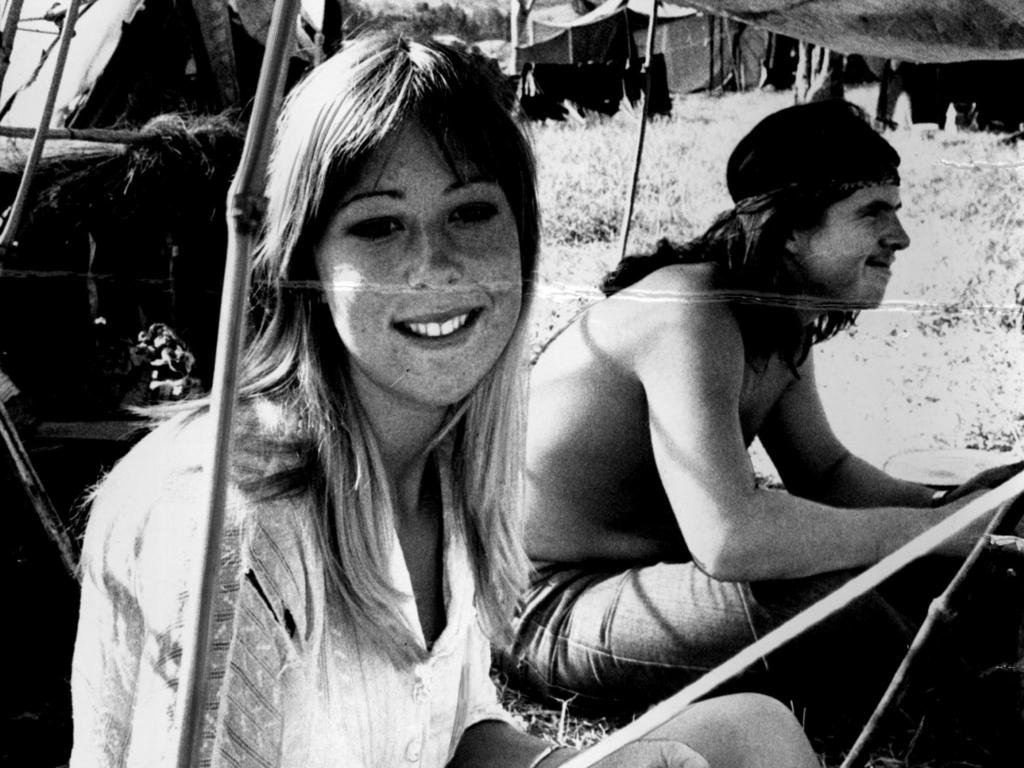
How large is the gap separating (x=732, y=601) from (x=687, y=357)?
1.09 ft

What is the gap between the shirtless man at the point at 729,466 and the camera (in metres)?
1.16

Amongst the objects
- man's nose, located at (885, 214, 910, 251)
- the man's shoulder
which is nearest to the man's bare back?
the man's shoulder

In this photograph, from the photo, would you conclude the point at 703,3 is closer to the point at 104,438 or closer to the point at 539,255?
the point at 539,255

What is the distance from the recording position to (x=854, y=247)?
1.14 metres

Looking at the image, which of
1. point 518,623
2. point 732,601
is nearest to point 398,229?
point 732,601

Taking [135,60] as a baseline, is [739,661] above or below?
below

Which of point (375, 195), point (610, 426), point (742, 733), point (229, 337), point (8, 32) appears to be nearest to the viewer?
point (229, 337)

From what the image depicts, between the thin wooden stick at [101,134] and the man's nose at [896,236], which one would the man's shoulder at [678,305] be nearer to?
the man's nose at [896,236]

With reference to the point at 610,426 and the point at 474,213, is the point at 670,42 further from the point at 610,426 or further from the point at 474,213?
the point at 610,426

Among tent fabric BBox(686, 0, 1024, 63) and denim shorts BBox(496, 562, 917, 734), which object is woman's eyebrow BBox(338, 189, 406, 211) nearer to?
tent fabric BBox(686, 0, 1024, 63)

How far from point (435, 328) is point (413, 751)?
1.39 feet

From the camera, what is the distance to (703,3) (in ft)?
3.39

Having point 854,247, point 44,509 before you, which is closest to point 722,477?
point 854,247

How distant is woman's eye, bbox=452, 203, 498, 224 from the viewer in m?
0.96
